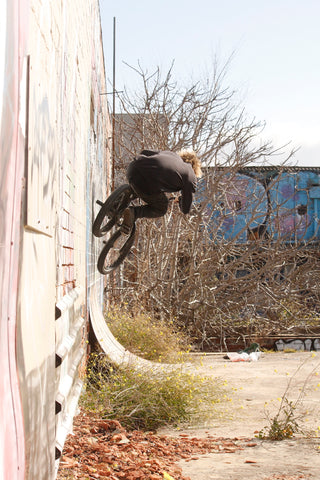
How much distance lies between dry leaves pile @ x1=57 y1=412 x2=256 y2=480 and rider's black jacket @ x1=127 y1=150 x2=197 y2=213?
2.06 metres

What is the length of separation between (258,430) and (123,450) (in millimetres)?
1459

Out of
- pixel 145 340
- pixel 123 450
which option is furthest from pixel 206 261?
pixel 123 450

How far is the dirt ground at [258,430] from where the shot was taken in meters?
3.86

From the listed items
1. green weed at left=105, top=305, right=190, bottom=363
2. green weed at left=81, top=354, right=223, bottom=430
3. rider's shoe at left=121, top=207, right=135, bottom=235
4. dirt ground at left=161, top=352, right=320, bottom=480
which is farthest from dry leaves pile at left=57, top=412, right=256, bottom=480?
green weed at left=105, top=305, right=190, bottom=363

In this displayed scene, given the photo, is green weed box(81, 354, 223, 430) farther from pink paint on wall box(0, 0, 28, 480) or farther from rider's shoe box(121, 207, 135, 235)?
pink paint on wall box(0, 0, 28, 480)

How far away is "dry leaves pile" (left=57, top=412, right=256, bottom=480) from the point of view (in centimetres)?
367

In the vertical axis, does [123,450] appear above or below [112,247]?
below

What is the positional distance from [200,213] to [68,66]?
7.92 metres

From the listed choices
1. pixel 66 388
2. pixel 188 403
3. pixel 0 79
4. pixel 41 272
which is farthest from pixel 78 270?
pixel 0 79

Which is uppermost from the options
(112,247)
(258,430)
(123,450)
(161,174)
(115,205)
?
(161,174)

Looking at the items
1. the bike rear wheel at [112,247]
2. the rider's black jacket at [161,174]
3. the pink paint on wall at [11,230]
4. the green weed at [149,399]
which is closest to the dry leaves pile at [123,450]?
the green weed at [149,399]

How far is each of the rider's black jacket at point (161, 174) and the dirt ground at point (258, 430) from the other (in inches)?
76.5

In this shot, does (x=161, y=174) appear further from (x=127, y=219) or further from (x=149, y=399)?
(x=149, y=399)

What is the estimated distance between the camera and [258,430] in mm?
5227
